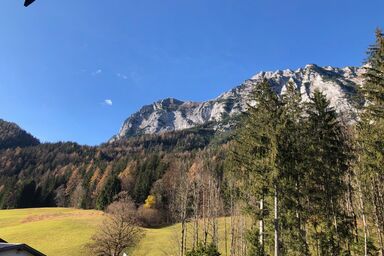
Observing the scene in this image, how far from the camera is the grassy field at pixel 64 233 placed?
49.1m

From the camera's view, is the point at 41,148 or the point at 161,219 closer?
the point at 161,219

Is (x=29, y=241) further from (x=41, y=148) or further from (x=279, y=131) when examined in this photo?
(x=41, y=148)

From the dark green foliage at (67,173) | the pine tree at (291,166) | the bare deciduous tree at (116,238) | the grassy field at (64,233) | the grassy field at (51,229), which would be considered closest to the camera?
the pine tree at (291,166)

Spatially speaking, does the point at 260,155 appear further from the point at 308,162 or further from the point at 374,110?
the point at 374,110

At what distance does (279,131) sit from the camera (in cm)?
2227

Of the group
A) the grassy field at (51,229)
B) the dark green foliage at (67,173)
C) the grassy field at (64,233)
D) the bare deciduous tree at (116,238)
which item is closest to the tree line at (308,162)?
the bare deciduous tree at (116,238)

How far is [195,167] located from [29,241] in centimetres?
4590

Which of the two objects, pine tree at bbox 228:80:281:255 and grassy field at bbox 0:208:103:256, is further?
grassy field at bbox 0:208:103:256

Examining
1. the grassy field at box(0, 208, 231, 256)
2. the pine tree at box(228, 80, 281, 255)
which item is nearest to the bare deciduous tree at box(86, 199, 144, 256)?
the grassy field at box(0, 208, 231, 256)

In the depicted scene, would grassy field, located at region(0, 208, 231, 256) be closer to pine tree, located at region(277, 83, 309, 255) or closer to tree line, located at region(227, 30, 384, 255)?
tree line, located at region(227, 30, 384, 255)

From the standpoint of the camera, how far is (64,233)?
2283 inches

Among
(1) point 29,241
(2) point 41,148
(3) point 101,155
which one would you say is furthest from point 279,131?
(2) point 41,148

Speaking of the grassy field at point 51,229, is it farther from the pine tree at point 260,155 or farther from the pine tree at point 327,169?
the pine tree at point 327,169

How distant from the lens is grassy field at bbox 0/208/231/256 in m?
49.1
